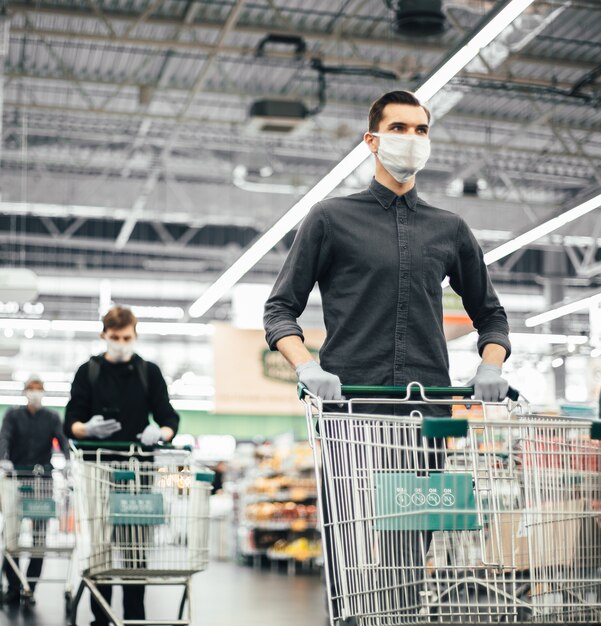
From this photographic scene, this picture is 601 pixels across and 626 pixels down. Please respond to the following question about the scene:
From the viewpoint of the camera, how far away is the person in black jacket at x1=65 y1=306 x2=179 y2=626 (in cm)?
530

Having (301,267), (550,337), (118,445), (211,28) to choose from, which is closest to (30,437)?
(118,445)

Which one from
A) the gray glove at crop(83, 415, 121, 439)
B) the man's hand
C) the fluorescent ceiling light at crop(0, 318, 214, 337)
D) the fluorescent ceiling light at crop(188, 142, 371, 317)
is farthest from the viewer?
the fluorescent ceiling light at crop(0, 318, 214, 337)

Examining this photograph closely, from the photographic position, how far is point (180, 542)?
486 cm

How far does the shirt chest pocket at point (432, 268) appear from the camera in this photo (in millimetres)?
2930

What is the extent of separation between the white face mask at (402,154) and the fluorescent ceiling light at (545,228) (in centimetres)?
807

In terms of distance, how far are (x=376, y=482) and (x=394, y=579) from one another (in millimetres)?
213

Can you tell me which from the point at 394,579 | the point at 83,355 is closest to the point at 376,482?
the point at 394,579

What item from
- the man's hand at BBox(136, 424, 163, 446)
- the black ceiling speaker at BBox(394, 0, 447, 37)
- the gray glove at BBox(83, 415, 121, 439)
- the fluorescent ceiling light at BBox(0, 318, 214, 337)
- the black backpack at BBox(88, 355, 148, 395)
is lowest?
the man's hand at BBox(136, 424, 163, 446)

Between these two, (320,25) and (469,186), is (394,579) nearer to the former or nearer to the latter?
(320,25)

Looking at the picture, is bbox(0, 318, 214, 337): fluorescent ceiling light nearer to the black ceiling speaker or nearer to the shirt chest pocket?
the black ceiling speaker

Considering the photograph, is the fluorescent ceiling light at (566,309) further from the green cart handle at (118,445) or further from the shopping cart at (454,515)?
the shopping cart at (454,515)

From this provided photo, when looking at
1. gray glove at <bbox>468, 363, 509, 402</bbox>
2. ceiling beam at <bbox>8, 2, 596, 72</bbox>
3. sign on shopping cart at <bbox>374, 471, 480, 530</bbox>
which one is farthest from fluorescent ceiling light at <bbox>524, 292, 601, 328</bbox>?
sign on shopping cart at <bbox>374, 471, 480, 530</bbox>

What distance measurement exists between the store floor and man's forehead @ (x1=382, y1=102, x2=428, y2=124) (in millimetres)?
4574

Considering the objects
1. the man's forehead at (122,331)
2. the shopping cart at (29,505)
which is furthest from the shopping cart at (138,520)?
the shopping cart at (29,505)
